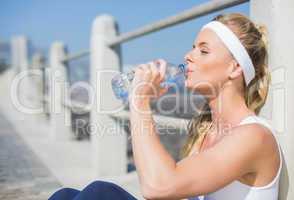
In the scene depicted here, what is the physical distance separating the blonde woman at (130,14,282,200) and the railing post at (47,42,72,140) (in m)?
4.05

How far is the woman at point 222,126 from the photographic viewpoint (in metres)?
1.21

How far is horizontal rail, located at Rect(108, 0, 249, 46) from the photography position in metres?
1.67

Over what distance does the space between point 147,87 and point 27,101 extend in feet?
24.9

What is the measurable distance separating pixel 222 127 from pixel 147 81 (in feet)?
1.19

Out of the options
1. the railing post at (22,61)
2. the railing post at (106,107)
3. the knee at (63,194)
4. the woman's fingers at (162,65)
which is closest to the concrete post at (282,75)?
the woman's fingers at (162,65)

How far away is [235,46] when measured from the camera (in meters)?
1.38

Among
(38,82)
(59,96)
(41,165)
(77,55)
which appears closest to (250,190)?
(41,165)

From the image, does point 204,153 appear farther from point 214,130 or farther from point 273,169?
point 214,130

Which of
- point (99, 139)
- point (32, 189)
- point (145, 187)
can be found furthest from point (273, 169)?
point (99, 139)

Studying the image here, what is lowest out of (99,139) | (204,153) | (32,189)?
(32,189)

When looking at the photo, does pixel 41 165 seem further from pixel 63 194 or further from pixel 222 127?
pixel 222 127

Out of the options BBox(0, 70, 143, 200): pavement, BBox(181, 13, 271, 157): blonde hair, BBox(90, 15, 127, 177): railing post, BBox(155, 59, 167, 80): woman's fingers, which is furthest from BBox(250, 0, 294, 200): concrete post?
BBox(90, 15, 127, 177): railing post

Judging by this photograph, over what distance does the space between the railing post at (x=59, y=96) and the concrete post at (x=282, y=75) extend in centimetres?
416

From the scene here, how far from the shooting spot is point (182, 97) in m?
2.70
